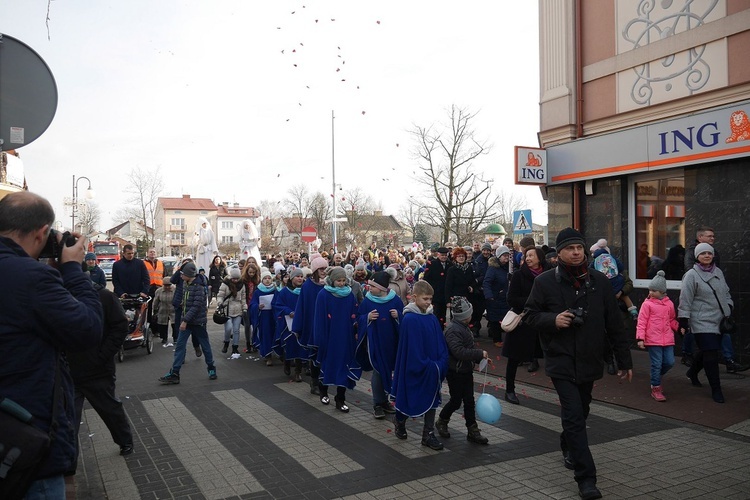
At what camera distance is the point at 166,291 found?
42.4ft


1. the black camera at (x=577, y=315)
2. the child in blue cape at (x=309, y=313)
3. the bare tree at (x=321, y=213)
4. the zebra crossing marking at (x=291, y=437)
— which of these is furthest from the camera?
the bare tree at (x=321, y=213)

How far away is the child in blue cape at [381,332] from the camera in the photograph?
6.88m

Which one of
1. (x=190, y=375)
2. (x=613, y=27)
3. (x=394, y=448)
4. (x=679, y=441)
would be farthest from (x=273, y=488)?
(x=613, y=27)

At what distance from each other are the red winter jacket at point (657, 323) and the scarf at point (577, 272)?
3241 mm

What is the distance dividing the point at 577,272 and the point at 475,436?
6.84ft

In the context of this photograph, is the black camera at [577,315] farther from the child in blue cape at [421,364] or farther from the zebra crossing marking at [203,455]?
the zebra crossing marking at [203,455]

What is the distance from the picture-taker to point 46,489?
2.49 meters

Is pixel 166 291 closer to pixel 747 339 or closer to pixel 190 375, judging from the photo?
pixel 190 375

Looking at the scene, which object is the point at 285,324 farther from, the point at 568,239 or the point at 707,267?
the point at 707,267

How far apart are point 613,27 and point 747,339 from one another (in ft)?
20.9

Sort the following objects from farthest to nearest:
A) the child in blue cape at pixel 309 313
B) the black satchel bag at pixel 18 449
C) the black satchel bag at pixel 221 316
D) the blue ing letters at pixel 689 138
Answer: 1. the black satchel bag at pixel 221 316
2. the blue ing letters at pixel 689 138
3. the child in blue cape at pixel 309 313
4. the black satchel bag at pixel 18 449

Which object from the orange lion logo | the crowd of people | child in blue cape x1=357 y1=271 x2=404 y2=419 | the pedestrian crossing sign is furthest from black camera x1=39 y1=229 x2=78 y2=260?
the pedestrian crossing sign

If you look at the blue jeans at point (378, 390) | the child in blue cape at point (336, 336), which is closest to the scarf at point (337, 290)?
the child in blue cape at point (336, 336)

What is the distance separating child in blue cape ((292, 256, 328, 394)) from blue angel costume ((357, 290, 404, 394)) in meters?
1.33
